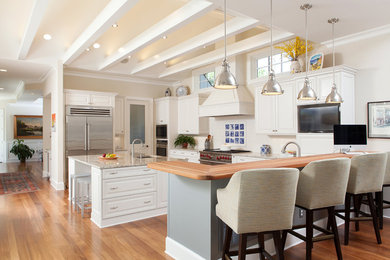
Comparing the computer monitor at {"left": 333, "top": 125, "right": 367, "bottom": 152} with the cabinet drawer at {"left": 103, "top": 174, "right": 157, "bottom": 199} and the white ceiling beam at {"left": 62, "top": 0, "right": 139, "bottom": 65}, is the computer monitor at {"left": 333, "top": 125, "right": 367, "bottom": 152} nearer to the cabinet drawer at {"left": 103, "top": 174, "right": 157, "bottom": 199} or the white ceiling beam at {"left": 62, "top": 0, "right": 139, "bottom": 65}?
the cabinet drawer at {"left": 103, "top": 174, "right": 157, "bottom": 199}

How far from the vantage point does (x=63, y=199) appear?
5.17 m

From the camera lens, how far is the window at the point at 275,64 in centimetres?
528

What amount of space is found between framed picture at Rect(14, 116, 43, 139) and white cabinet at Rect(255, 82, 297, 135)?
1125 cm

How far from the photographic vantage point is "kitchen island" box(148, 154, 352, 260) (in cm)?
236

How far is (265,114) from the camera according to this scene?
5.14m

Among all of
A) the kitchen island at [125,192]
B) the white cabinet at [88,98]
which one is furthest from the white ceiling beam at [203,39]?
the kitchen island at [125,192]

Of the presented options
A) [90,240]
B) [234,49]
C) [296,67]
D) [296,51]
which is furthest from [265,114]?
[90,240]

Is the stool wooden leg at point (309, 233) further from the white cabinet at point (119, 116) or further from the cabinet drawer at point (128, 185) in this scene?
the white cabinet at point (119, 116)

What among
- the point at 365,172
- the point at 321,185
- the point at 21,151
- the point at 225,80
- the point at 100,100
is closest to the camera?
the point at 321,185

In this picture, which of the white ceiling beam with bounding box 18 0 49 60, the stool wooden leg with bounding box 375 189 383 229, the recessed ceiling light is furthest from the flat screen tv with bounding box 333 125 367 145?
the recessed ceiling light

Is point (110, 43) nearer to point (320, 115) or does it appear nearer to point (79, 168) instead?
point (79, 168)

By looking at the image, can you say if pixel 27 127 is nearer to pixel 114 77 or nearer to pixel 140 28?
pixel 114 77

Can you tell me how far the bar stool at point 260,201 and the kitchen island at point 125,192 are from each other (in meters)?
2.20

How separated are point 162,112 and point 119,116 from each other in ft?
3.78
